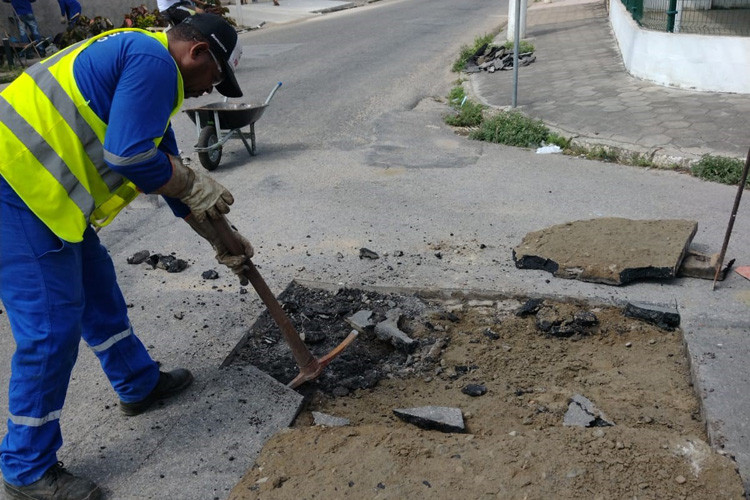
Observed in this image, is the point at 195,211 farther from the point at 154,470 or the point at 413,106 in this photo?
the point at 413,106

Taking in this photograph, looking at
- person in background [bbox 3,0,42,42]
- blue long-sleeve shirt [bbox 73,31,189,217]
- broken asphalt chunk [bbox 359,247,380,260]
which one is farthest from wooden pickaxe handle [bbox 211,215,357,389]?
person in background [bbox 3,0,42,42]

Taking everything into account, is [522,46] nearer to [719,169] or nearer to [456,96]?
[456,96]

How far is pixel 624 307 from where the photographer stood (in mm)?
4152

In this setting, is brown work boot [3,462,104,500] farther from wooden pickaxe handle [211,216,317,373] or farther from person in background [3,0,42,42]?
person in background [3,0,42,42]

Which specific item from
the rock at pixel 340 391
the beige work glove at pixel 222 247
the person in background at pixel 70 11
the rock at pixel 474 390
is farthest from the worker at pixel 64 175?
the person in background at pixel 70 11

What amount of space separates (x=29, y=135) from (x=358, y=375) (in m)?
1.92

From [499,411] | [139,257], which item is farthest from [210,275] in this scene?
[499,411]

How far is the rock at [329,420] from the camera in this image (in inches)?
126

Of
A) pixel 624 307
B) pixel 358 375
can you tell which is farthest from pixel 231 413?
pixel 624 307

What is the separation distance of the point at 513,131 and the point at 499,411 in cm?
508

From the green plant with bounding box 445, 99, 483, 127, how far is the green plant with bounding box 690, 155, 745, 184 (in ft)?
9.19

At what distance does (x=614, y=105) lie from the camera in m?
8.39

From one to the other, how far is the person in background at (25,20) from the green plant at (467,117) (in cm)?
998

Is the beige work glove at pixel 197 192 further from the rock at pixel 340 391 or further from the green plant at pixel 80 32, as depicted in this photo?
the green plant at pixel 80 32
